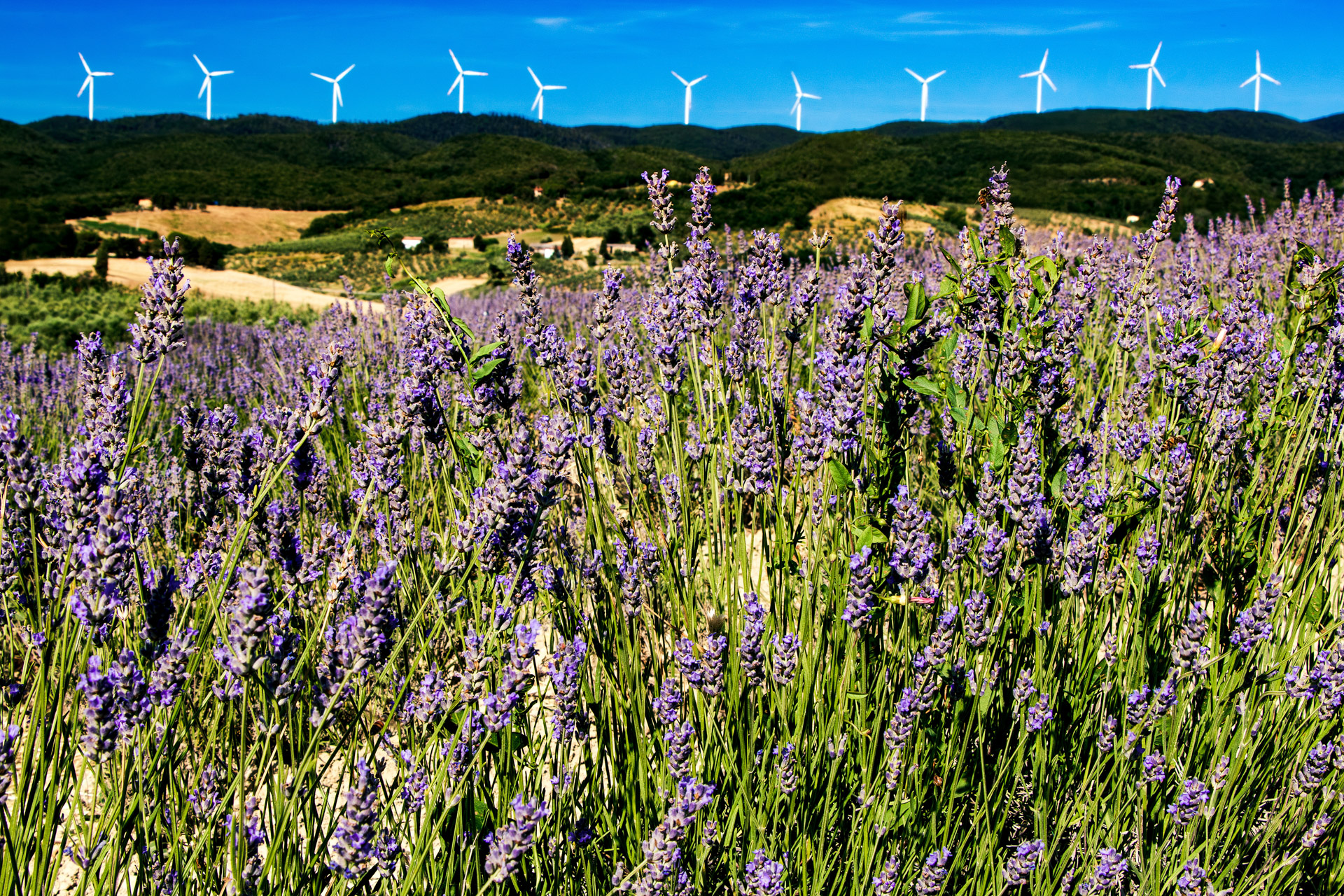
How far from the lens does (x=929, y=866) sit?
4.89ft

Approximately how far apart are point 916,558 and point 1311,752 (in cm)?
84

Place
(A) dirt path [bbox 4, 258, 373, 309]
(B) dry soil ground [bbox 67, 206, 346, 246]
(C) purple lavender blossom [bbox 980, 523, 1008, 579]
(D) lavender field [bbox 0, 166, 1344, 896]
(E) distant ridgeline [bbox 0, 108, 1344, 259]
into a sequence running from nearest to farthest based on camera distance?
(D) lavender field [bbox 0, 166, 1344, 896] < (C) purple lavender blossom [bbox 980, 523, 1008, 579] < (A) dirt path [bbox 4, 258, 373, 309] < (E) distant ridgeline [bbox 0, 108, 1344, 259] < (B) dry soil ground [bbox 67, 206, 346, 246]

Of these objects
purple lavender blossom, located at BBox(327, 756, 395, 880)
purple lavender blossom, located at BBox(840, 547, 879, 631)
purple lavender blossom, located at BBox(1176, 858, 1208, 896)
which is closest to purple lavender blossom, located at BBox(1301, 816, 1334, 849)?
purple lavender blossom, located at BBox(1176, 858, 1208, 896)

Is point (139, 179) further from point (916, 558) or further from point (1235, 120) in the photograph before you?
point (1235, 120)

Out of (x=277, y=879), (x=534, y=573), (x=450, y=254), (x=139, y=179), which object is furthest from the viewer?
(x=139, y=179)

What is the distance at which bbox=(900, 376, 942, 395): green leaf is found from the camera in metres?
1.74

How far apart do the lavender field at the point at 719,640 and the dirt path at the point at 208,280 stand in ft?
46.8

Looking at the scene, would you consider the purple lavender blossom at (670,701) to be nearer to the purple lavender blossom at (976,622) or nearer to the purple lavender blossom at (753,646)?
the purple lavender blossom at (753,646)

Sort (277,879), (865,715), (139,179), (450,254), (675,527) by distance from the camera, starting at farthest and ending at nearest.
→ (139,179) → (450,254) → (675,527) → (865,715) → (277,879)

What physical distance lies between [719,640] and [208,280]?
2271 cm

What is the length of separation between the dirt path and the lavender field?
14.3m

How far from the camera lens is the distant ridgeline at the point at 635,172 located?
108 feet

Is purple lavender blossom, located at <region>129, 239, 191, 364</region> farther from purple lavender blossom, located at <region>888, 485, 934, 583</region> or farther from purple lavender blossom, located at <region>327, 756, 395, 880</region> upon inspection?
purple lavender blossom, located at <region>888, 485, 934, 583</region>

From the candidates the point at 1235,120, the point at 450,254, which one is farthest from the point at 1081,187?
the point at 1235,120
